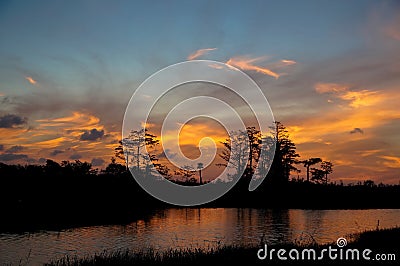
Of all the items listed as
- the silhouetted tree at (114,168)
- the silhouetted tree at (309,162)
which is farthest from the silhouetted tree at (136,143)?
the silhouetted tree at (309,162)

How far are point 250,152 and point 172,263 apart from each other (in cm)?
6533

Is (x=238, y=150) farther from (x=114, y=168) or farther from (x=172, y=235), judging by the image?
(x=172, y=235)

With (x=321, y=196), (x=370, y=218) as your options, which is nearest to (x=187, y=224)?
(x=370, y=218)

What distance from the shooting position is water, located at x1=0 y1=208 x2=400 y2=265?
2981cm

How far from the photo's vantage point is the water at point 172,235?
97.8 ft

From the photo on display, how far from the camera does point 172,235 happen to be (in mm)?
36188

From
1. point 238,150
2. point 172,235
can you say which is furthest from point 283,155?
point 172,235

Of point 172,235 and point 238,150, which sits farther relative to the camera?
point 238,150

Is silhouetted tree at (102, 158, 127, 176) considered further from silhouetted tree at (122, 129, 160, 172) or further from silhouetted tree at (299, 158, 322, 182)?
silhouetted tree at (299, 158, 322, 182)

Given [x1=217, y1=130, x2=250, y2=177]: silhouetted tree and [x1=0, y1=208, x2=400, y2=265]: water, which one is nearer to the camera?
[x1=0, y1=208, x2=400, y2=265]: water

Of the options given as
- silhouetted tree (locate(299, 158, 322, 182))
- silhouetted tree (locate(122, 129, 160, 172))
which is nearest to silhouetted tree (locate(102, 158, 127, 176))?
silhouetted tree (locate(122, 129, 160, 172))

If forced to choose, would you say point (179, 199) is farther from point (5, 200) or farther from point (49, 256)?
point (49, 256)

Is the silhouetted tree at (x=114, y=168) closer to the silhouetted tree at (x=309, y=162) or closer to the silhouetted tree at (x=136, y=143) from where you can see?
the silhouetted tree at (x=136, y=143)

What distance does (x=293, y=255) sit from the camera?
20375 millimetres
